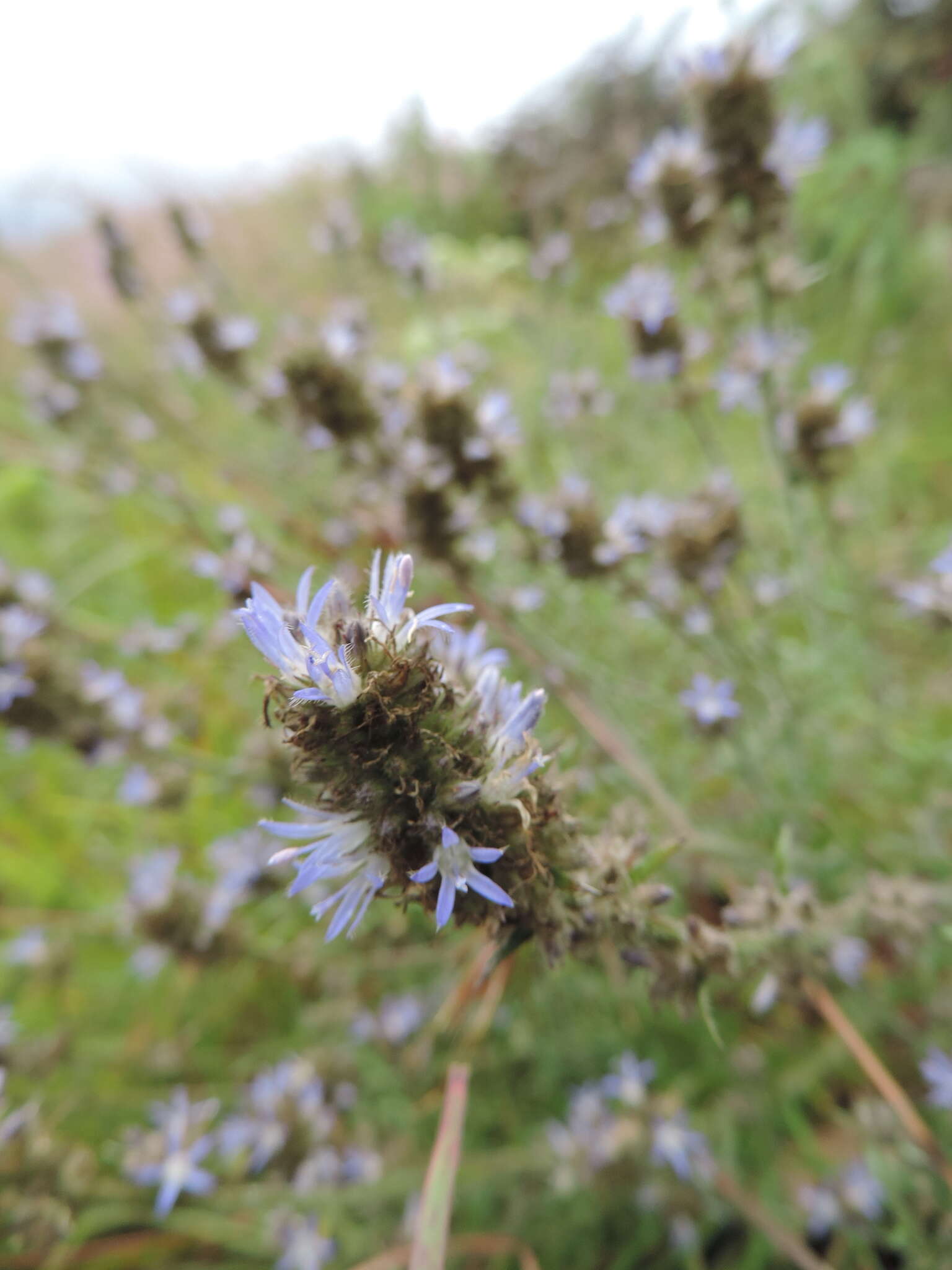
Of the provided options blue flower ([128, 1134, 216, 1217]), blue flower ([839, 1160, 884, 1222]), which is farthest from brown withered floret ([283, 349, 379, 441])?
blue flower ([839, 1160, 884, 1222])

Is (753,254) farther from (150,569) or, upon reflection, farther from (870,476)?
(150,569)

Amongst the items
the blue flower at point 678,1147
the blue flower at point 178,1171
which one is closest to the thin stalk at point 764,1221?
the blue flower at point 678,1147

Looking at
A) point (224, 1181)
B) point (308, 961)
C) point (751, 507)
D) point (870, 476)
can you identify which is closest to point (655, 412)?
point (751, 507)

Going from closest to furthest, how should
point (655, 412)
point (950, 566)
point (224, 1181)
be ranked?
point (950, 566) → point (224, 1181) → point (655, 412)

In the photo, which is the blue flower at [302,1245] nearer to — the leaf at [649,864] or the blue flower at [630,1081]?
the blue flower at [630,1081]

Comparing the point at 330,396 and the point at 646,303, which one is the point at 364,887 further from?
the point at 646,303
